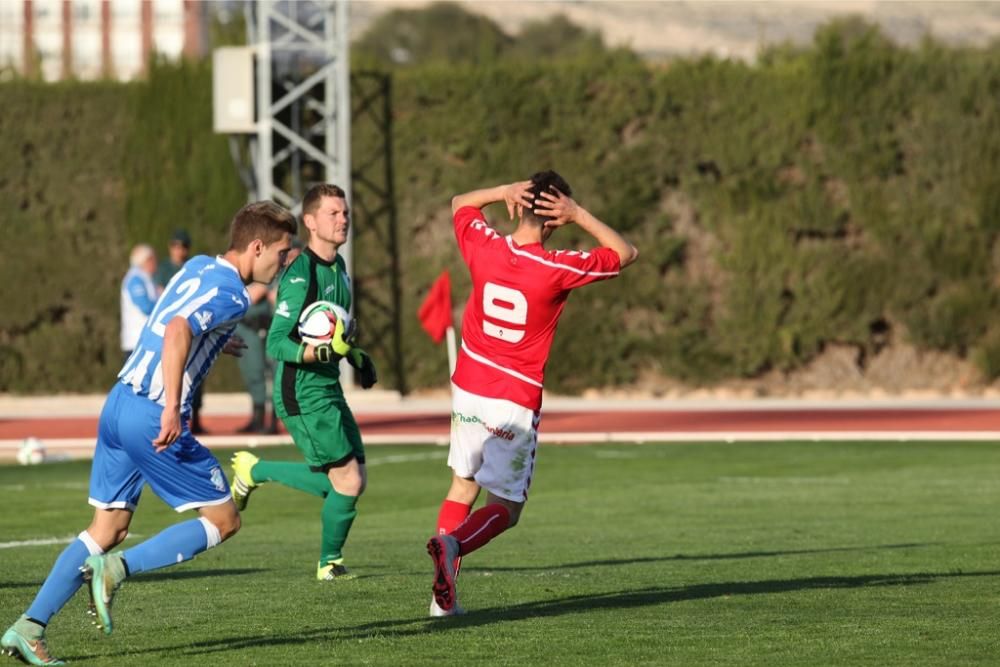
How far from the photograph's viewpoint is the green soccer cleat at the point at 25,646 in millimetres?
7656

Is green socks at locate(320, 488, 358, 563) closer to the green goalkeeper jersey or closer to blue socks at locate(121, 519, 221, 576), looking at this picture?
the green goalkeeper jersey

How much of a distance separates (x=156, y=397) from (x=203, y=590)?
2.57 m

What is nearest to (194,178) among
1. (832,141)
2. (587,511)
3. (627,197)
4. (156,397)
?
(627,197)

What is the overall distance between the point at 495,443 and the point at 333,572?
1759 mm

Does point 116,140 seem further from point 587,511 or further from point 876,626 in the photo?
point 876,626

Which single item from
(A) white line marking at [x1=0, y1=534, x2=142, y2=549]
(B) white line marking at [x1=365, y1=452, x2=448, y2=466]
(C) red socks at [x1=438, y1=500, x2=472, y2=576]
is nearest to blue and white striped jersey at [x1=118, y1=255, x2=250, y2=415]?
(C) red socks at [x1=438, y1=500, x2=472, y2=576]

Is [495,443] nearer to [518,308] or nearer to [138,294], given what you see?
[518,308]

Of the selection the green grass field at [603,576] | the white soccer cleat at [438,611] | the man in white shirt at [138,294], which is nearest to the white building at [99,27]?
the man in white shirt at [138,294]

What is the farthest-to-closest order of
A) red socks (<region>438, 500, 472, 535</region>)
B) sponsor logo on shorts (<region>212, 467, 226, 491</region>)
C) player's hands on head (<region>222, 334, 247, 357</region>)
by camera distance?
red socks (<region>438, 500, 472, 535</region>)
player's hands on head (<region>222, 334, 247, 357</region>)
sponsor logo on shorts (<region>212, 467, 226, 491</region>)

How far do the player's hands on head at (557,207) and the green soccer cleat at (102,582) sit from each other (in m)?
2.65

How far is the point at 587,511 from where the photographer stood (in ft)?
49.2

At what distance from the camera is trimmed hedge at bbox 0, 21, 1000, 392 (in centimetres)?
2892

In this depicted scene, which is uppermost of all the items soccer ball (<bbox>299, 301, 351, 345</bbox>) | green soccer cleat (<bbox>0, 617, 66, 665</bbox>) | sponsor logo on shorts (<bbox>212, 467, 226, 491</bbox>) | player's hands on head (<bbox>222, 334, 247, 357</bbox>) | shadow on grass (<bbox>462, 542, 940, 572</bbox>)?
player's hands on head (<bbox>222, 334, 247, 357</bbox>)

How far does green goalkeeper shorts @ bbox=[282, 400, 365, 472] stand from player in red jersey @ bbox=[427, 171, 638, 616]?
1.43m
